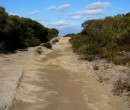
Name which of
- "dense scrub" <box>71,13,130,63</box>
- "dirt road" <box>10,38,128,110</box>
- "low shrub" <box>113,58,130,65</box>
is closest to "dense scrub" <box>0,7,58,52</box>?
"dense scrub" <box>71,13,130,63</box>

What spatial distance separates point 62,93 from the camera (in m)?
16.8

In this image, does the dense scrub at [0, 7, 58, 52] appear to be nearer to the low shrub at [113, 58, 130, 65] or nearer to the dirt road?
the low shrub at [113, 58, 130, 65]

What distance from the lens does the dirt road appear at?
1436cm

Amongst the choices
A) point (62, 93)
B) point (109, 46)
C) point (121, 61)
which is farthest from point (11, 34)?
point (62, 93)

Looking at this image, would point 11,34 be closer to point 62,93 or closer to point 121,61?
point 121,61

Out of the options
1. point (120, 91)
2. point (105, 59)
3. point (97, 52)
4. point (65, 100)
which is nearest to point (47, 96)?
point (65, 100)

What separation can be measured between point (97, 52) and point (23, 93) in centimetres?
1803

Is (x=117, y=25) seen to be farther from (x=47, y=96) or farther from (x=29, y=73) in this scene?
(x=47, y=96)

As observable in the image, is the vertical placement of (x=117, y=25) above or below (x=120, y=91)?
above

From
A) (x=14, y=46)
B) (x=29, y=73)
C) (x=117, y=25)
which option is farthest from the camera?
(x=117, y=25)

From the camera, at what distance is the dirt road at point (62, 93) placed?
14359 millimetres

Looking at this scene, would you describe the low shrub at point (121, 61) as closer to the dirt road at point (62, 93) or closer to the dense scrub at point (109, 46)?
the dense scrub at point (109, 46)

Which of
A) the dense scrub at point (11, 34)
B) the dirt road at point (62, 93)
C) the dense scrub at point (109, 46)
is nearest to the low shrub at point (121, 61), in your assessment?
the dense scrub at point (109, 46)

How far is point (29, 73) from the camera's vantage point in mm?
22344
